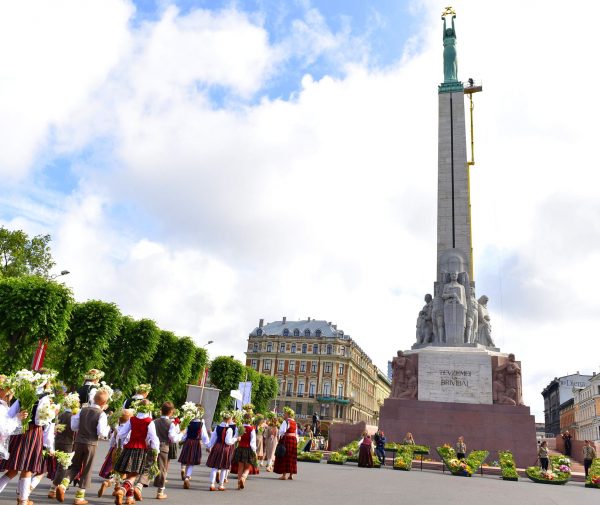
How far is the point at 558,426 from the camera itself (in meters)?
121

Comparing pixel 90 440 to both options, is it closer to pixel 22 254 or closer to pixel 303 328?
pixel 22 254

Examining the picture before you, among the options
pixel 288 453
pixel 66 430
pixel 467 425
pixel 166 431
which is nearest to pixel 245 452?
pixel 288 453

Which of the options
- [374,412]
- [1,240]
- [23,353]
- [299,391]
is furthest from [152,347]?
[374,412]

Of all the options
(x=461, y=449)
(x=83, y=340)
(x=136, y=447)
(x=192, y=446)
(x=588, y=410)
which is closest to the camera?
(x=136, y=447)

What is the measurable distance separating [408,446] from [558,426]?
12136 cm

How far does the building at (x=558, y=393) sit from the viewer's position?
11725 centimetres

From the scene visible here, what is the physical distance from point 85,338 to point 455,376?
62.9 feet

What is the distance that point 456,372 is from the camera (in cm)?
2302

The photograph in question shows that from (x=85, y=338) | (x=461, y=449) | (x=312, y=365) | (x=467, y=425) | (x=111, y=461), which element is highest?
(x=312, y=365)

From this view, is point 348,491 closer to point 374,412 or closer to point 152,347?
point 152,347

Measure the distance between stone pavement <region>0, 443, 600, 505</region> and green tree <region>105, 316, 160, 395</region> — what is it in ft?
50.9

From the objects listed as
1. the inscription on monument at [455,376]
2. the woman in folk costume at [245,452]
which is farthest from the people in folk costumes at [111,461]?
the inscription on monument at [455,376]

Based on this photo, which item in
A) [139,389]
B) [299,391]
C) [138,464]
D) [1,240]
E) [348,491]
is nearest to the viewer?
[138,464]

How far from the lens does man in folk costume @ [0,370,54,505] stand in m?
7.59
